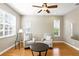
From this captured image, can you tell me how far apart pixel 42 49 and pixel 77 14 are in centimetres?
299

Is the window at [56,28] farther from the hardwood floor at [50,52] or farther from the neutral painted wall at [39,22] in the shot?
the hardwood floor at [50,52]

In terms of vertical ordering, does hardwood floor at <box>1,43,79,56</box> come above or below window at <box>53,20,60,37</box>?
below

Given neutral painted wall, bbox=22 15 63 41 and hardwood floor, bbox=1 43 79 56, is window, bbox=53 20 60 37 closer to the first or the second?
neutral painted wall, bbox=22 15 63 41

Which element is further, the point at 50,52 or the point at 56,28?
the point at 56,28

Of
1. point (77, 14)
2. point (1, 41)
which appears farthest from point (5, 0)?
point (77, 14)

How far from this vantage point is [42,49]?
3.72 meters

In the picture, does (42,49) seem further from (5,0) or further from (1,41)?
(5,0)

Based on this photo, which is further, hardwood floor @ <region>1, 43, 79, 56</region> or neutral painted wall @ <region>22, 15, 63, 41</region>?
neutral painted wall @ <region>22, 15, 63, 41</region>

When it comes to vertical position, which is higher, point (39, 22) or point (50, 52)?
point (39, 22)

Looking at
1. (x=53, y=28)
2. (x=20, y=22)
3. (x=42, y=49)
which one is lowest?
(x=42, y=49)

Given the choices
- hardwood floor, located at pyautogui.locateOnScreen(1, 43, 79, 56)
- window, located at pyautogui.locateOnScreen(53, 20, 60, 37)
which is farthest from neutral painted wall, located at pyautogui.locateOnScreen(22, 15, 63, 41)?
hardwood floor, located at pyautogui.locateOnScreen(1, 43, 79, 56)

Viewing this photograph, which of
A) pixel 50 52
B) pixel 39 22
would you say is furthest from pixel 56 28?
pixel 50 52

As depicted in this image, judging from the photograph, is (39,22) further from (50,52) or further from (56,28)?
(50,52)

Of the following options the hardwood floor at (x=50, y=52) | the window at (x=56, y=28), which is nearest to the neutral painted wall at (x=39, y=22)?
the window at (x=56, y=28)
